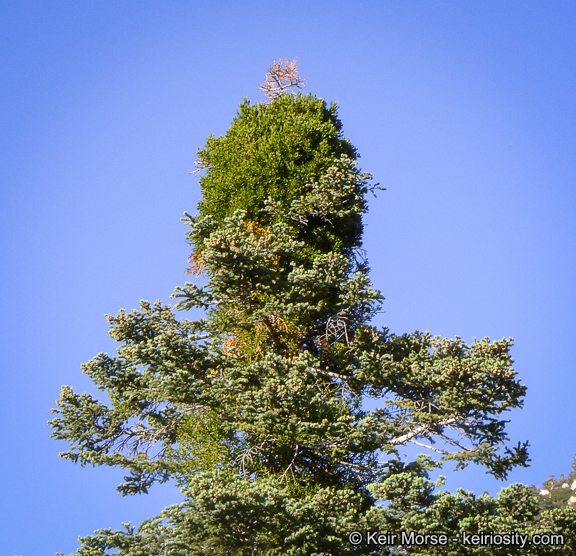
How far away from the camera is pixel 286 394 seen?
480 inches

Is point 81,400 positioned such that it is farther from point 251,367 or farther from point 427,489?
point 427,489

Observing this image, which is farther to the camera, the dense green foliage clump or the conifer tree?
the dense green foliage clump

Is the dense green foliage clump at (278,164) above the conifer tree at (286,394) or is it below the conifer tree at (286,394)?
above

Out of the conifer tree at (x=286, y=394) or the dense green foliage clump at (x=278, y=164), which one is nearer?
the conifer tree at (x=286, y=394)

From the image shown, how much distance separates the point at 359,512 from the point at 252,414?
9.10 feet

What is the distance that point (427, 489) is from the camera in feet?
37.2

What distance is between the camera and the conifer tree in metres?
11.7

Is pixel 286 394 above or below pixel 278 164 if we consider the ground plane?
below

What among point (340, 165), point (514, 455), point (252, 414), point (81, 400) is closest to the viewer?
point (252, 414)

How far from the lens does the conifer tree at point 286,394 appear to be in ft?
38.3

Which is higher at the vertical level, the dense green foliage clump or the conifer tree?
the dense green foliage clump

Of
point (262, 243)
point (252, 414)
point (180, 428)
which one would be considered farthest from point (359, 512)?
point (262, 243)

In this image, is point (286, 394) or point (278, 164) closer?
point (286, 394)

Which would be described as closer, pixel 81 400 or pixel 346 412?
pixel 346 412
